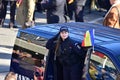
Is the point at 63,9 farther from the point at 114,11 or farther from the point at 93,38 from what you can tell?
the point at 93,38

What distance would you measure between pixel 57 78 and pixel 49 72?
0.37 feet

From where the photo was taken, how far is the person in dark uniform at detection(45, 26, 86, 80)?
534 centimetres

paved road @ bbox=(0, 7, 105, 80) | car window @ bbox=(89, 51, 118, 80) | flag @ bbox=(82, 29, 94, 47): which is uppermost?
flag @ bbox=(82, 29, 94, 47)

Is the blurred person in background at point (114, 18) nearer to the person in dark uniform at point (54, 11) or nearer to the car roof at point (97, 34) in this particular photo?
the car roof at point (97, 34)

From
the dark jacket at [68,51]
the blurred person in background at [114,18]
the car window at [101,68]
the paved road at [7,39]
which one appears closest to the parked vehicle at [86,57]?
the car window at [101,68]

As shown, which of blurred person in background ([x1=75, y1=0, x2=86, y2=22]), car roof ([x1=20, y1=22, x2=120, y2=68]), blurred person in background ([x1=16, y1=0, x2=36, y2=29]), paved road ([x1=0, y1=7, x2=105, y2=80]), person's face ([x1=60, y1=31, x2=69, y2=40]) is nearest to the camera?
car roof ([x1=20, y1=22, x2=120, y2=68])

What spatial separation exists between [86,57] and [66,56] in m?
0.30

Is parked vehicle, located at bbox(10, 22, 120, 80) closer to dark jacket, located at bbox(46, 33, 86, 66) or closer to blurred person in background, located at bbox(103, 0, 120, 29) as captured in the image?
dark jacket, located at bbox(46, 33, 86, 66)

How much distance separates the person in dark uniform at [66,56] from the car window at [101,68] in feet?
0.66

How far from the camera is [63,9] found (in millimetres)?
10367

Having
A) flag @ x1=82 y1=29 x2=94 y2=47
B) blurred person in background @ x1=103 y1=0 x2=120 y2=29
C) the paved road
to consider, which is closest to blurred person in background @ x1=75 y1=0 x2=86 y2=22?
the paved road

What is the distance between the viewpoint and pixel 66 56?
541 centimetres

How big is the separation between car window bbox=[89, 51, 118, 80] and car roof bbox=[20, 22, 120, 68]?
0.25 ft

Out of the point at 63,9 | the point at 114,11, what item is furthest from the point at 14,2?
the point at 114,11
